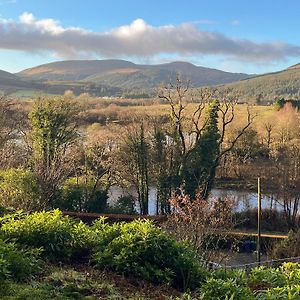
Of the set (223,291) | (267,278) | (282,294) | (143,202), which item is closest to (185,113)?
(143,202)

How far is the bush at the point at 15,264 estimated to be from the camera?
636 centimetres

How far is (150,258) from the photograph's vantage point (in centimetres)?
761

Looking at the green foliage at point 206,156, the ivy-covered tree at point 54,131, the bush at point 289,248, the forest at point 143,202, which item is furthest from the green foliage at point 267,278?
the green foliage at point 206,156

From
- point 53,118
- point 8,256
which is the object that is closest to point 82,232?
point 8,256

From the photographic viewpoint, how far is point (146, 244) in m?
7.62

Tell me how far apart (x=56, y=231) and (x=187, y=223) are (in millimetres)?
10441

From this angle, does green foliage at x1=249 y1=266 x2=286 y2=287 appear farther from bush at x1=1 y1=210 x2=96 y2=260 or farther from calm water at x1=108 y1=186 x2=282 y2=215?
calm water at x1=108 y1=186 x2=282 y2=215

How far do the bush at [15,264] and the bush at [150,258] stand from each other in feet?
3.89

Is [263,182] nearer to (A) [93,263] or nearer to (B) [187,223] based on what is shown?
(B) [187,223]

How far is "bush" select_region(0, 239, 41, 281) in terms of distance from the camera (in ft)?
20.8

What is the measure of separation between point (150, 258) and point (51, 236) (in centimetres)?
190

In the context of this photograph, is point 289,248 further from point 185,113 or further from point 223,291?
point 223,291

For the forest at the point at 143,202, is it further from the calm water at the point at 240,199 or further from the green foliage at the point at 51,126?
the calm water at the point at 240,199

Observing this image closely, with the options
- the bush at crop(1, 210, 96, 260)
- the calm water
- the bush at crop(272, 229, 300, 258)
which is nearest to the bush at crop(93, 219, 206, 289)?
the bush at crop(1, 210, 96, 260)
